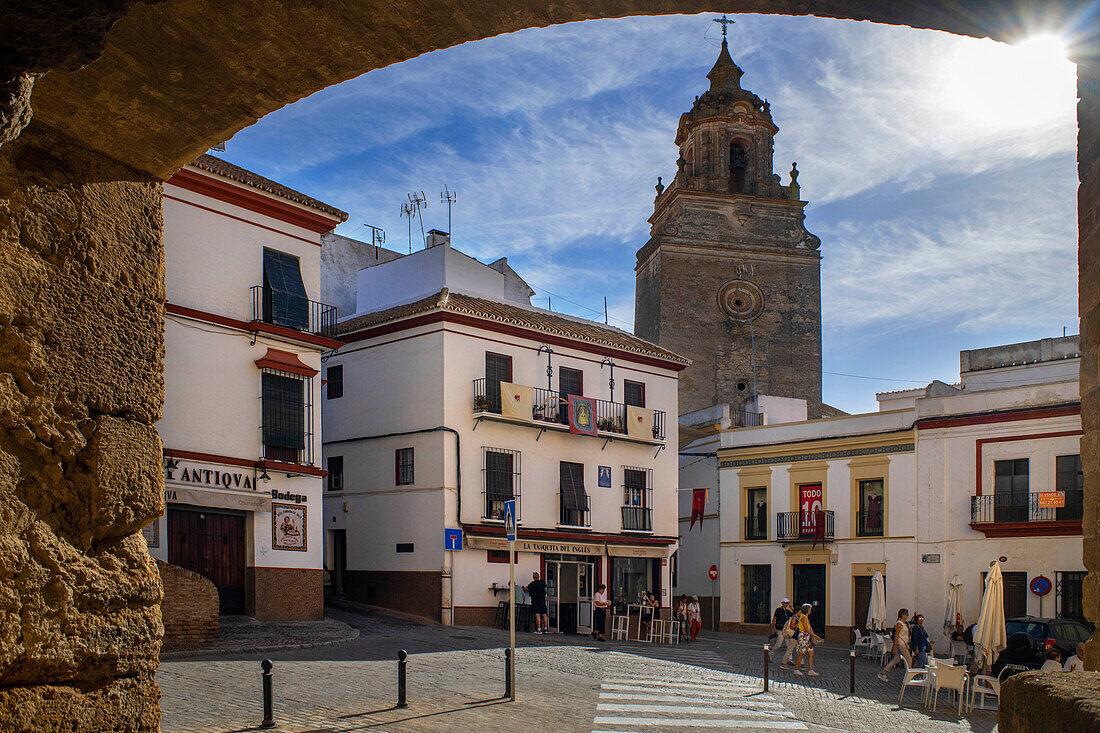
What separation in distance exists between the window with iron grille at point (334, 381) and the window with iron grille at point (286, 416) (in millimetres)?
6611

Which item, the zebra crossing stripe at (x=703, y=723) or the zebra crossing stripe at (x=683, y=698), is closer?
the zebra crossing stripe at (x=703, y=723)

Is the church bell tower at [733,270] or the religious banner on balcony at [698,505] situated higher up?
the church bell tower at [733,270]

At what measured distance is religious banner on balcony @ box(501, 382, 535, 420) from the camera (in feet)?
87.4

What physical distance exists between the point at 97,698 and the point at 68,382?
100 cm

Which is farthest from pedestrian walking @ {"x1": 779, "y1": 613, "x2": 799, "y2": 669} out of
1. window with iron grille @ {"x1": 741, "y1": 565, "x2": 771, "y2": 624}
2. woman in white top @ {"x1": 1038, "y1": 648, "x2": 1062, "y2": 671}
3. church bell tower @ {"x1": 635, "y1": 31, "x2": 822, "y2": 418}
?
church bell tower @ {"x1": 635, "y1": 31, "x2": 822, "y2": 418}

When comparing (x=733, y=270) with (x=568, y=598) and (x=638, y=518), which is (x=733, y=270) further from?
(x=568, y=598)

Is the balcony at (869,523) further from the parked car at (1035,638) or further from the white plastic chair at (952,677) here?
the white plastic chair at (952,677)

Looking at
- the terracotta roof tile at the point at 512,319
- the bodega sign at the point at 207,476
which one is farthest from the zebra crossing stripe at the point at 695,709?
the terracotta roof tile at the point at 512,319

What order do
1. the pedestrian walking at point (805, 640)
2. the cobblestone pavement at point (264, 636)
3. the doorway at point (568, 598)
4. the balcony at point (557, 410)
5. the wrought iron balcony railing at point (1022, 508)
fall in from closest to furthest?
the cobblestone pavement at point (264, 636) < the pedestrian walking at point (805, 640) < the balcony at point (557, 410) < the wrought iron balcony railing at point (1022, 508) < the doorway at point (568, 598)

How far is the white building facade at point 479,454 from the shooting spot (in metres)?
25.6

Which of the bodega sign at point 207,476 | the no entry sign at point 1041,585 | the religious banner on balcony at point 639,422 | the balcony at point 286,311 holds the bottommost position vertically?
the no entry sign at point 1041,585

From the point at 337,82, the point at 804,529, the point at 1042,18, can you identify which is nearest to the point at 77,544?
the point at 337,82

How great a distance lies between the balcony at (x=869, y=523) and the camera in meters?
30.2

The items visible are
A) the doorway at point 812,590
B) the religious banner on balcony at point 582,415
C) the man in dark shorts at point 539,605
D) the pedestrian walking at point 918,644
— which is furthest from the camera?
the doorway at point 812,590
